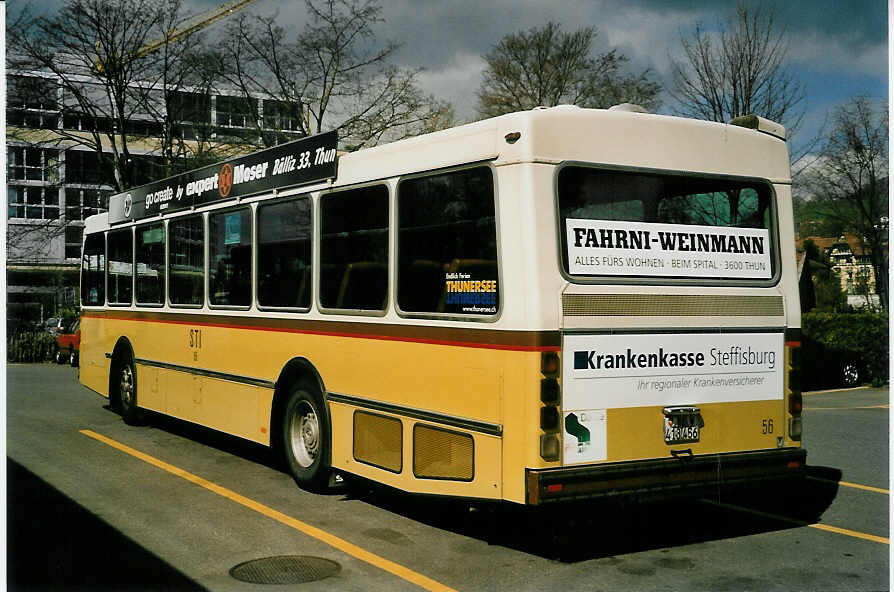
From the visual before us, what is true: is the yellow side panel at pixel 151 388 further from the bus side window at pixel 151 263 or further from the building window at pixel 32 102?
the building window at pixel 32 102

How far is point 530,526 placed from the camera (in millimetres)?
7602

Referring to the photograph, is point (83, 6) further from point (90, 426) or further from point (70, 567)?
point (70, 567)

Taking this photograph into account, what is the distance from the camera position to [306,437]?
9.06 m

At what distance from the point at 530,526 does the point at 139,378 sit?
7.19 metres

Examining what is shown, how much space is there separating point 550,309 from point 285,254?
380 cm

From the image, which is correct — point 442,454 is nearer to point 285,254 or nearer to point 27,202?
point 285,254

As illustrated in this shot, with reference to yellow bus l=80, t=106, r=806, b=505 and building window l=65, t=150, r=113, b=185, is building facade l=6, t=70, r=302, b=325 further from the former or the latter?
yellow bus l=80, t=106, r=806, b=505

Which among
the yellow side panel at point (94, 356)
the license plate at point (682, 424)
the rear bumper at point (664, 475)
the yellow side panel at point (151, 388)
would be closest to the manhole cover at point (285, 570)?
the rear bumper at point (664, 475)

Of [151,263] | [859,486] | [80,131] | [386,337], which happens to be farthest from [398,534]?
[80,131]

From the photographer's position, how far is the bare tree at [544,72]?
107 feet

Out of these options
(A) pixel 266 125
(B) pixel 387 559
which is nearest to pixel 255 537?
(B) pixel 387 559

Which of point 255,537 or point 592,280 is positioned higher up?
point 592,280

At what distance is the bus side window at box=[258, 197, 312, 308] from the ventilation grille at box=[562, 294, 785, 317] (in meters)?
3.27

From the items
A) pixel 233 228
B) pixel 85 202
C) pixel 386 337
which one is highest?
pixel 85 202
